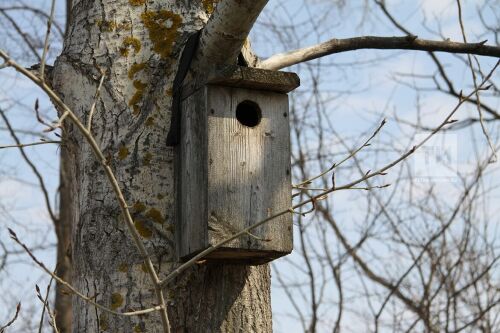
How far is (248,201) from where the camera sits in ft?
9.55

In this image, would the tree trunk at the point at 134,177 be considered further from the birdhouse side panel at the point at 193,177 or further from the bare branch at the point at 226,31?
the bare branch at the point at 226,31

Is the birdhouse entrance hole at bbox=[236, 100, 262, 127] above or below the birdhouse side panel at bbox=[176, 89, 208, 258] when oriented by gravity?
above

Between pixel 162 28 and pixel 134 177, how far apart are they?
1.76ft

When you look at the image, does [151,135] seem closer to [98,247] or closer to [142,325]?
[98,247]

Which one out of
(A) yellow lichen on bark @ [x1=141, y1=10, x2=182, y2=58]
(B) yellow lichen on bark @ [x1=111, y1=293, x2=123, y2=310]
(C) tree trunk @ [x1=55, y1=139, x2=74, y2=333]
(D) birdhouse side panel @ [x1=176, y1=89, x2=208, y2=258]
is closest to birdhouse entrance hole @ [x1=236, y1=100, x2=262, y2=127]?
(D) birdhouse side panel @ [x1=176, y1=89, x2=208, y2=258]

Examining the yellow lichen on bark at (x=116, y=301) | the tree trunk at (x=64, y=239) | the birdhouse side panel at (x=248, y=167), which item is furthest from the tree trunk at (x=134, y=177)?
the tree trunk at (x=64, y=239)

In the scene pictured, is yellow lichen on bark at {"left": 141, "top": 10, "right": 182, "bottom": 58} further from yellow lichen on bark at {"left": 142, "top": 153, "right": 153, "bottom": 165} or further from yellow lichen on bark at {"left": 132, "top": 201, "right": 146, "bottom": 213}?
yellow lichen on bark at {"left": 132, "top": 201, "right": 146, "bottom": 213}

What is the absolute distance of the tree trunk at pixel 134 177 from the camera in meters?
2.80

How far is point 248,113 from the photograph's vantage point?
10.1 ft

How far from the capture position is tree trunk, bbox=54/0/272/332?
2797 mm

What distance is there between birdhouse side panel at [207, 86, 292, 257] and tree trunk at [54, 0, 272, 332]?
151mm

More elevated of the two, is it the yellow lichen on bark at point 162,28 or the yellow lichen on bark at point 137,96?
the yellow lichen on bark at point 162,28

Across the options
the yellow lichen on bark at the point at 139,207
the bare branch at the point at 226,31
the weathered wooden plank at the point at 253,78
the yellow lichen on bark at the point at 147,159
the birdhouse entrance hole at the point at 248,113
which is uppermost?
the bare branch at the point at 226,31

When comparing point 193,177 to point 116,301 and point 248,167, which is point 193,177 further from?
point 116,301
